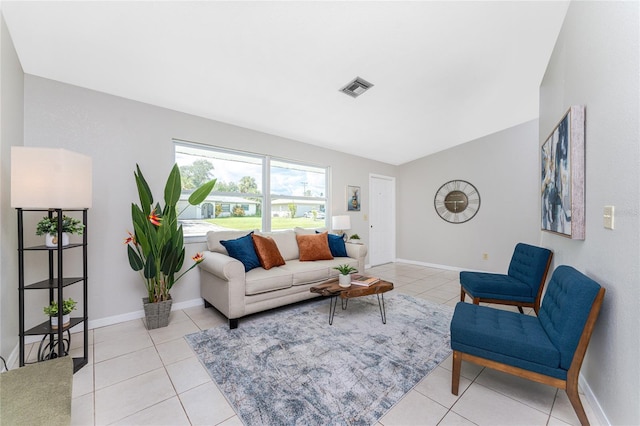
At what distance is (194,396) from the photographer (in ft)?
5.37

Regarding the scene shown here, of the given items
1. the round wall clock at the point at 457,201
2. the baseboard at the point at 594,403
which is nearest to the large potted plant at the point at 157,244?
the baseboard at the point at 594,403

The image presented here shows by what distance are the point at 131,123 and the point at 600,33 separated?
3887 mm

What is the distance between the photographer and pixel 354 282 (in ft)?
9.21

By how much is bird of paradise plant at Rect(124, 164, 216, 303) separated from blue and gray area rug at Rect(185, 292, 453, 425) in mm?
701

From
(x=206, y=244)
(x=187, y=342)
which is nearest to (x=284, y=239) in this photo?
(x=206, y=244)

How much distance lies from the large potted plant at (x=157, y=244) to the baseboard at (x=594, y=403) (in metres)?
3.18

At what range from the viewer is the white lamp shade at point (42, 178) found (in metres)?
1.60

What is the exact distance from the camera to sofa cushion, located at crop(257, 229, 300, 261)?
3.61 m

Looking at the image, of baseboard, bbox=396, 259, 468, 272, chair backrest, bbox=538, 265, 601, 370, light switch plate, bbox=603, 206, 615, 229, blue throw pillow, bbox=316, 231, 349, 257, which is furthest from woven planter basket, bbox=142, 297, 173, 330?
baseboard, bbox=396, 259, 468, 272

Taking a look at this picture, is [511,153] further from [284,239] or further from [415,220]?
[284,239]

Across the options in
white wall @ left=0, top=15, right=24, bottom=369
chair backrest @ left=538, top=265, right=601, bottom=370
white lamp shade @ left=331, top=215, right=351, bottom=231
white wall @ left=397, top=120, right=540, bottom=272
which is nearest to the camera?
chair backrest @ left=538, top=265, right=601, bottom=370

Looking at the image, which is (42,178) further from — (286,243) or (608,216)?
(608,216)

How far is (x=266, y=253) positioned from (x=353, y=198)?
2597 millimetres

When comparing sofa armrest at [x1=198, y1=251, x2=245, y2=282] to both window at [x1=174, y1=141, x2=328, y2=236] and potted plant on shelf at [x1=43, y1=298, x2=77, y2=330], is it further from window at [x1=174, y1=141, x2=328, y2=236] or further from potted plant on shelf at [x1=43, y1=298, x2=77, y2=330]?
potted plant on shelf at [x1=43, y1=298, x2=77, y2=330]
